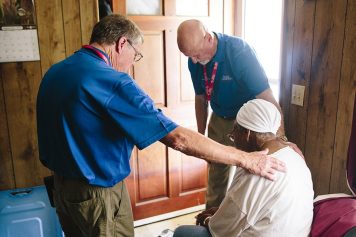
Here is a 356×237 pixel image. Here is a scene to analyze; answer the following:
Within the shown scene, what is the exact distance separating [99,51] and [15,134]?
1115 millimetres

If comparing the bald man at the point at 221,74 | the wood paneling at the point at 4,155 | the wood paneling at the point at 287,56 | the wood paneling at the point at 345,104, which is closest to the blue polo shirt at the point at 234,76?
the bald man at the point at 221,74

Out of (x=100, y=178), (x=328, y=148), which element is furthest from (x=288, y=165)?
(x=100, y=178)

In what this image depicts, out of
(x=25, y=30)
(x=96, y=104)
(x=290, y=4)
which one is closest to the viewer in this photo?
(x=96, y=104)

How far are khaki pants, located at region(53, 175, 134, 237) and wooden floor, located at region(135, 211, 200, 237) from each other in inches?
45.5

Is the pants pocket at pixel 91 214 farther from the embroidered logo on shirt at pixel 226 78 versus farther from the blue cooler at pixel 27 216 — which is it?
the embroidered logo on shirt at pixel 226 78

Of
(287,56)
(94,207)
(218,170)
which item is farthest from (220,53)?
(94,207)

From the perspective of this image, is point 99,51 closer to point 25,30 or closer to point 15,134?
point 25,30

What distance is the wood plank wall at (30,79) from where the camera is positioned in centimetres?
198

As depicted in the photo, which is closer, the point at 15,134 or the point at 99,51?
the point at 99,51

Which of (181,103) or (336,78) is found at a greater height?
(336,78)

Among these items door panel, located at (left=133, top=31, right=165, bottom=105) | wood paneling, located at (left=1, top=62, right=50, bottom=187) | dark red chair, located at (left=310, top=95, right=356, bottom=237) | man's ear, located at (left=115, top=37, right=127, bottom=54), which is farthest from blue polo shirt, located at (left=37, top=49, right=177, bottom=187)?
door panel, located at (left=133, top=31, right=165, bottom=105)

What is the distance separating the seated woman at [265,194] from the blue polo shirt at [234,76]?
53cm

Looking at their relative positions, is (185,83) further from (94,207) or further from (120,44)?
(94,207)

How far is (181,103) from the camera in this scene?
8.29 feet
